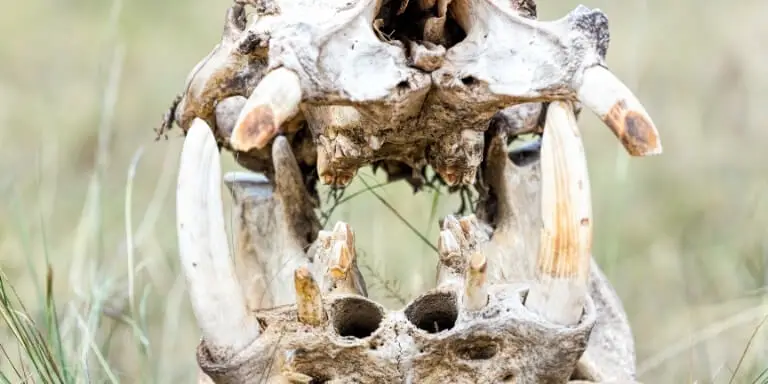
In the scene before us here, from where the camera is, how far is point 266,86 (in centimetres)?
137

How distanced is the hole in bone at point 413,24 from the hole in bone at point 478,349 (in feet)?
1.34

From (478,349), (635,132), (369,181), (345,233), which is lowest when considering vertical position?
(369,181)

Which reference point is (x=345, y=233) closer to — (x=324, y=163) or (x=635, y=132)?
(x=324, y=163)

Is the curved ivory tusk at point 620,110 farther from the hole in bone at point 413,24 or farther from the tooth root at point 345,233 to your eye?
the tooth root at point 345,233

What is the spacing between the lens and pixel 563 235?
4.50ft

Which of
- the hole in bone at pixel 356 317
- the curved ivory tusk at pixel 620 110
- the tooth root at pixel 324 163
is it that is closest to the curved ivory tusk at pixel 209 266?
the hole in bone at pixel 356 317

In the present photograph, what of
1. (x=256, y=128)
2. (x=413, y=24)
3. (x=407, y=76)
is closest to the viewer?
(x=256, y=128)

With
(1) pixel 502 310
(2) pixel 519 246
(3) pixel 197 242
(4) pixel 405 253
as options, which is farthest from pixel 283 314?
(4) pixel 405 253

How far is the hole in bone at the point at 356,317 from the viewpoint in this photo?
55.4 inches

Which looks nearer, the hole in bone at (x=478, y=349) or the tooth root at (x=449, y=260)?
the hole in bone at (x=478, y=349)

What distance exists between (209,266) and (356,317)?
0.20 metres

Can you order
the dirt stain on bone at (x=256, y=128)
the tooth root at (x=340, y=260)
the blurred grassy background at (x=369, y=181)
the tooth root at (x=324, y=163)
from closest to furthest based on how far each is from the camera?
1. the dirt stain on bone at (x=256, y=128)
2. the tooth root at (x=340, y=260)
3. the tooth root at (x=324, y=163)
4. the blurred grassy background at (x=369, y=181)

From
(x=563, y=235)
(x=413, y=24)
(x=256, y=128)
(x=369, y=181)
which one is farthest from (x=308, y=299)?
(x=369, y=181)

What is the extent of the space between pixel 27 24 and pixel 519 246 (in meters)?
3.76
